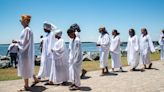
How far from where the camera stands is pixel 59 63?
11.1 m

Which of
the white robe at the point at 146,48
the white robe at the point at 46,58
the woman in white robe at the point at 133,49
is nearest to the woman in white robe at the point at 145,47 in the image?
the white robe at the point at 146,48

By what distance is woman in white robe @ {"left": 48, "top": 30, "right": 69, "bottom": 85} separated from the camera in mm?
11008

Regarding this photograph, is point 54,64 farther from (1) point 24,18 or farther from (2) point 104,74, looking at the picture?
(2) point 104,74

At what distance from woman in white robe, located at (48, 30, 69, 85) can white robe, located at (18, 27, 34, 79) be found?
1.06m

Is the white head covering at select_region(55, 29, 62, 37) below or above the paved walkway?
above

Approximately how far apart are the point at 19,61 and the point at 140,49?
8826 mm

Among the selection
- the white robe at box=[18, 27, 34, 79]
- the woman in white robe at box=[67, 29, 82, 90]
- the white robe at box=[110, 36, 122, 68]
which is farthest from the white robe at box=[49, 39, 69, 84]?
the white robe at box=[110, 36, 122, 68]

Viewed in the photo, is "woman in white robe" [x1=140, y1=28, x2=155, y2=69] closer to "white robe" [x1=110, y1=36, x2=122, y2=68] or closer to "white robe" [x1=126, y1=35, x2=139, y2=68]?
"white robe" [x1=126, y1=35, x2=139, y2=68]

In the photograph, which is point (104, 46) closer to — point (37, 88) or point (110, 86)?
point (110, 86)

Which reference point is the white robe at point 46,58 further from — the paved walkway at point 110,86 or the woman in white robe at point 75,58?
the woman in white robe at point 75,58

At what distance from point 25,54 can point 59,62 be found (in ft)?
4.71

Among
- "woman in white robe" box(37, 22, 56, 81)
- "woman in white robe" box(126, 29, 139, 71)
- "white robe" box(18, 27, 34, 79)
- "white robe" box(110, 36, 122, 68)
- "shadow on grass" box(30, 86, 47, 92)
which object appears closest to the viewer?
"white robe" box(18, 27, 34, 79)

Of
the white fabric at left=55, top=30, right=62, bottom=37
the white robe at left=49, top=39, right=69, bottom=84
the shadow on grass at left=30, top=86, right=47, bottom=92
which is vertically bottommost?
the shadow on grass at left=30, top=86, right=47, bottom=92

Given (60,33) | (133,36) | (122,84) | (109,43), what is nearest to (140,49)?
(133,36)
